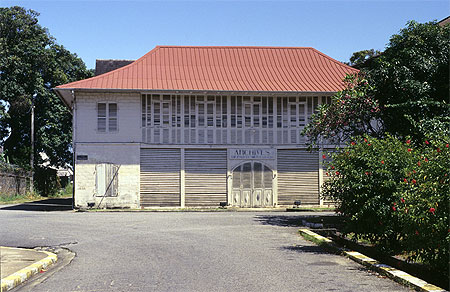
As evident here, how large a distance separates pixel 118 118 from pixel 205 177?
5331 millimetres

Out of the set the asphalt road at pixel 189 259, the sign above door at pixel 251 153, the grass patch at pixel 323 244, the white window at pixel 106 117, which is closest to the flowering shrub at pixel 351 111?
the asphalt road at pixel 189 259

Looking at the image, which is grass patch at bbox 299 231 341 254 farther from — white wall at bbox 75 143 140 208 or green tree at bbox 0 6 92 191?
green tree at bbox 0 6 92 191

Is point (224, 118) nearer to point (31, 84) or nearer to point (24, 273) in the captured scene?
point (31, 84)

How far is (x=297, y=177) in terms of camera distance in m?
29.3

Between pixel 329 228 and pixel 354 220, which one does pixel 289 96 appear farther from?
pixel 354 220

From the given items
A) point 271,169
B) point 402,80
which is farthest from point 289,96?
point 402,80

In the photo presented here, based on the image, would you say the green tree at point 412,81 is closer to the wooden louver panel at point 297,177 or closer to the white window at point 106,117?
the wooden louver panel at point 297,177

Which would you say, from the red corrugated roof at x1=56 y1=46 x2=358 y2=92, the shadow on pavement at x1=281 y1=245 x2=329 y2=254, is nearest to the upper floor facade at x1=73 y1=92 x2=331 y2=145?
the red corrugated roof at x1=56 y1=46 x2=358 y2=92

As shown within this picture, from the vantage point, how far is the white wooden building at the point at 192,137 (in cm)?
2770

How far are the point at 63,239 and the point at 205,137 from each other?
1544cm

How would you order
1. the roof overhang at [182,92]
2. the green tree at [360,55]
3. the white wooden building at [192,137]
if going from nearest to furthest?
the roof overhang at [182,92]
the white wooden building at [192,137]
the green tree at [360,55]

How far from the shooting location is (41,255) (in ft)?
35.3

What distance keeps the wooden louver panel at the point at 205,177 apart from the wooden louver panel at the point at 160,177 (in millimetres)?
566

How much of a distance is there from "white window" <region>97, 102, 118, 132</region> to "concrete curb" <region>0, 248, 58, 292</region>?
17.6 metres
